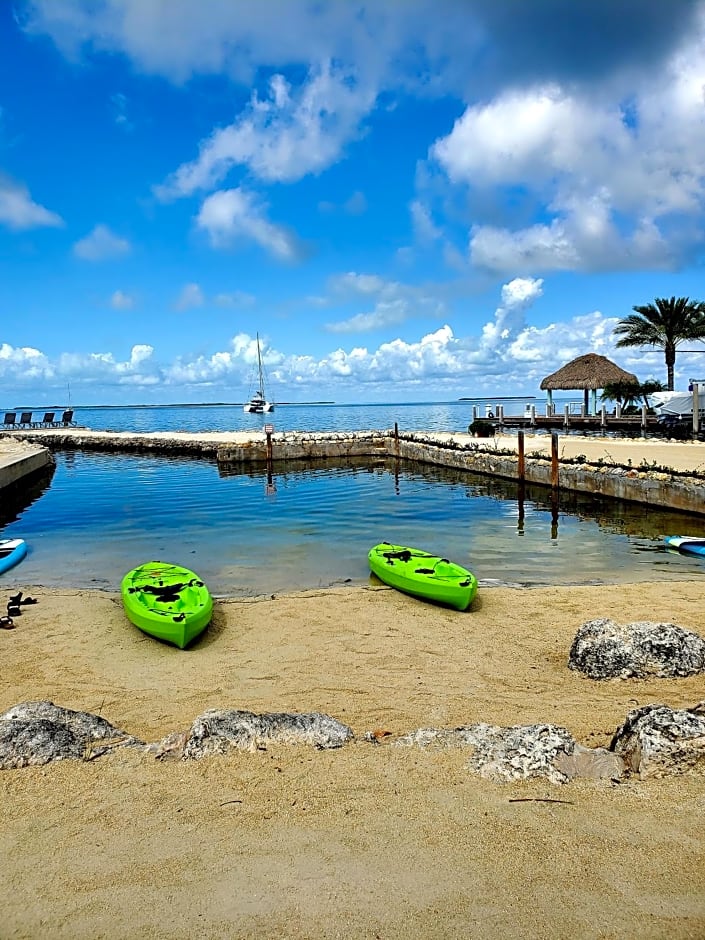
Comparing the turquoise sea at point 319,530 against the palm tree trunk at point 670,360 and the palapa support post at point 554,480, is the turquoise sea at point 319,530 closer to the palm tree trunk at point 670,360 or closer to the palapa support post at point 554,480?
the palapa support post at point 554,480

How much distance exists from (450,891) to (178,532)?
584 inches

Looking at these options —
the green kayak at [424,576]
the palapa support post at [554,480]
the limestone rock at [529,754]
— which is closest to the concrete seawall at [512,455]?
the palapa support post at [554,480]

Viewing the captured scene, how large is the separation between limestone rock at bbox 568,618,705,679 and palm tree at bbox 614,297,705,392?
42.5 m

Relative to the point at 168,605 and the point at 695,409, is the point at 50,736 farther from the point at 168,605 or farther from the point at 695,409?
the point at 695,409

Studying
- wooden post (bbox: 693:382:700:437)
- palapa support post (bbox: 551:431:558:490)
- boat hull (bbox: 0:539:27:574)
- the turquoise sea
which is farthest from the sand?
wooden post (bbox: 693:382:700:437)

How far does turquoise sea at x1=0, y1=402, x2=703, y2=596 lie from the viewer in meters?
12.6

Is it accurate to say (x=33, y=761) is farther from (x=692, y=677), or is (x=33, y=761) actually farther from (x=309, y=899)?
(x=692, y=677)

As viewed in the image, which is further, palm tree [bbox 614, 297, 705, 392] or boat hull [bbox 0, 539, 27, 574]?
palm tree [bbox 614, 297, 705, 392]

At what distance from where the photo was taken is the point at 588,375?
144ft

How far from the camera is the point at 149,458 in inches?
1622

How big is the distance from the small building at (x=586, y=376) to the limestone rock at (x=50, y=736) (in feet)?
141

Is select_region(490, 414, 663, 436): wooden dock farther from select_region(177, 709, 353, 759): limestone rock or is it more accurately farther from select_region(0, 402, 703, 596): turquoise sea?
select_region(177, 709, 353, 759): limestone rock

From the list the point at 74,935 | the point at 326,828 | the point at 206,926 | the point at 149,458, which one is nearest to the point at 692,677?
the point at 326,828

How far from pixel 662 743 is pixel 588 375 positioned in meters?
43.0
